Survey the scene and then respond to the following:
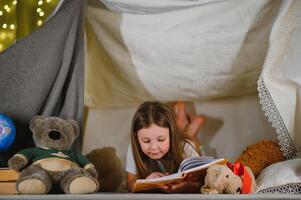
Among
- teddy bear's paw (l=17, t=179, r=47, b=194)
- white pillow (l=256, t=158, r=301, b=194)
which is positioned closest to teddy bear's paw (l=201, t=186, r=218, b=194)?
white pillow (l=256, t=158, r=301, b=194)

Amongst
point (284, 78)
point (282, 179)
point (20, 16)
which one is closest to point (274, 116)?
point (284, 78)

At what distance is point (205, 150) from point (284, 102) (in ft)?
1.44

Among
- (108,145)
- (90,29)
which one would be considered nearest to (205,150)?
(108,145)

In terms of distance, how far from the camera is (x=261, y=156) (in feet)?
4.91

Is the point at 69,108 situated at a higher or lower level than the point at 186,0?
lower

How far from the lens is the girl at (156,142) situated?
1462mm

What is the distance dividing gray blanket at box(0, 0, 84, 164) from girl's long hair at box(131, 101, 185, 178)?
223mm

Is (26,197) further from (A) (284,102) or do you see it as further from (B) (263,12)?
(B) (263,12)

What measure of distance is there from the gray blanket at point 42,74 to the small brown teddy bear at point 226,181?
551 millimetres

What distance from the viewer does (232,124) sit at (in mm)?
1780

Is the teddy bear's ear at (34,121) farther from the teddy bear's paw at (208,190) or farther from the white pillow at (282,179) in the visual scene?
the white pillow at (282,179)

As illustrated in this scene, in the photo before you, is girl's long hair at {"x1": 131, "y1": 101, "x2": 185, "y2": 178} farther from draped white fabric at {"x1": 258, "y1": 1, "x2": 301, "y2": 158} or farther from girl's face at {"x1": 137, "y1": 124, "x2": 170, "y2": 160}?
draped white fabric at {"x1": 258, "y1": 1, "x2": 301, "y2": 158}

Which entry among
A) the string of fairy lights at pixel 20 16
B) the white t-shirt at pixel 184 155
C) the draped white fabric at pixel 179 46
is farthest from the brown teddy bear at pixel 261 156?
the string of fairy lights at pixel 20 16

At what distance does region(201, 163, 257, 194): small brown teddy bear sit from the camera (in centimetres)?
120
